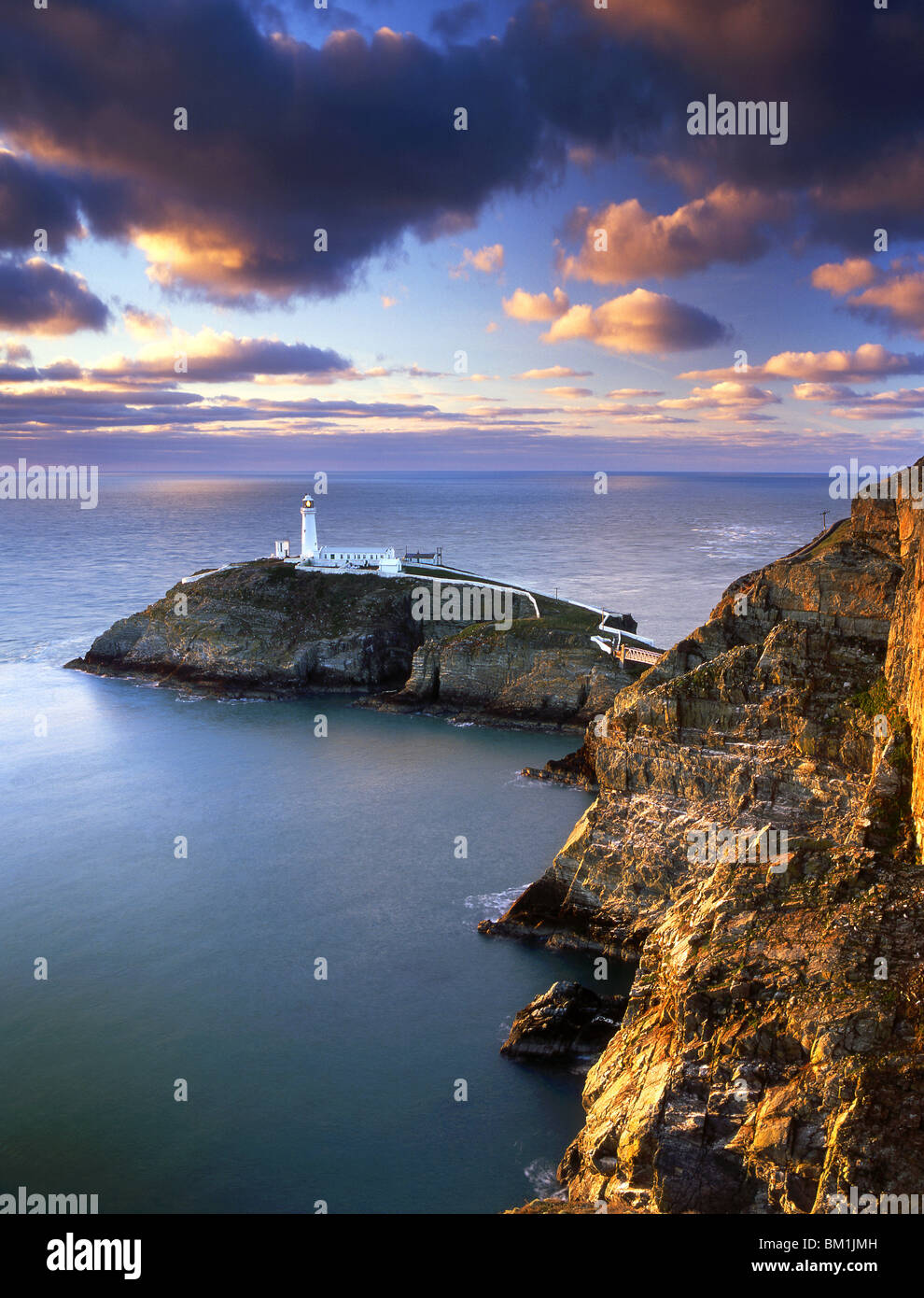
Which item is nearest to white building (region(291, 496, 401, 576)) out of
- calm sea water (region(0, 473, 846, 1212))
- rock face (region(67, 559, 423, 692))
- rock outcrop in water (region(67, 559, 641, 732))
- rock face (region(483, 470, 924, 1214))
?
rock outcrop in water (region(67, 559, 641, 732))

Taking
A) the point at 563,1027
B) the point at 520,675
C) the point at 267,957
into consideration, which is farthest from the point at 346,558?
the point at 563,1027

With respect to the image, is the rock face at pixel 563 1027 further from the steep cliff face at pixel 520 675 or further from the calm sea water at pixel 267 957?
the steep cliff face at pixel 520 675

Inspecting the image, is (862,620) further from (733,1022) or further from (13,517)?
(13,517)

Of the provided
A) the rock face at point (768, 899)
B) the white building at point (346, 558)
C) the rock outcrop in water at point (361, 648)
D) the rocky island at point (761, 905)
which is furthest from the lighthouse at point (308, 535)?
the rock face at point (768, 899)

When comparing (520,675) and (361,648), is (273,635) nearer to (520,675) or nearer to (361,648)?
(361,648)
